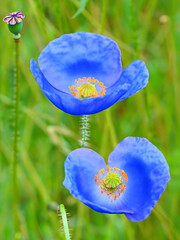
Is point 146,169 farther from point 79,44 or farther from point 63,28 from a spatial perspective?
point 63,28

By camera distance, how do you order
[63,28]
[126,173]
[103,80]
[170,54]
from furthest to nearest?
[170,54]
[63,28]
[103,80]
[126,173]

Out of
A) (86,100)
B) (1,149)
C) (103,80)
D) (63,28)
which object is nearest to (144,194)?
(86,100)

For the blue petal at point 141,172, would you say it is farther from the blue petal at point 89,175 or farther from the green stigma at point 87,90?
the green stigma at point 87,90

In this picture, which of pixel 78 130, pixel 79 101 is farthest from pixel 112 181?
pixel 78 130

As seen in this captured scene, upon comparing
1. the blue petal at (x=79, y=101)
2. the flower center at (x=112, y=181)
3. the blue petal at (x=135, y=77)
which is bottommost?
the flower center at (x=112, y=181)

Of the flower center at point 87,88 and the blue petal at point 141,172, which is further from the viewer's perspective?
the flower center at point 87,88

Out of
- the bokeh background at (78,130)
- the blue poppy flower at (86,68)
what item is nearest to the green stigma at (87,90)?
the blue poppy flower at (86,68)
